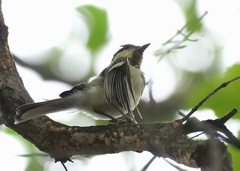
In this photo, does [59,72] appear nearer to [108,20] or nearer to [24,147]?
[108,20]

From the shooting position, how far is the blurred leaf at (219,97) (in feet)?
3.14

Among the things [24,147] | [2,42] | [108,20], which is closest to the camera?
[2,42]

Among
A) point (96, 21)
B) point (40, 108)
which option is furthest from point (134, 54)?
point (40, 108)

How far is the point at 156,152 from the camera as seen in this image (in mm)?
1122

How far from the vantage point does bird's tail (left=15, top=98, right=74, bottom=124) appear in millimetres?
1438

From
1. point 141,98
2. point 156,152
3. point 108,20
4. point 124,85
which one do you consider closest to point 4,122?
point 124,85

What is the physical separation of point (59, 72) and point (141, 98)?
572 mm

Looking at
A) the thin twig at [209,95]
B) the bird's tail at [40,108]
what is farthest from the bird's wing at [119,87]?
the thin twig at [209,95]

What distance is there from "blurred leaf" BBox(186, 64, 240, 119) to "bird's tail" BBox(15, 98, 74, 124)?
0.63 metres

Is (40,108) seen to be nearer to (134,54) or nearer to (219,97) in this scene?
(219,97)

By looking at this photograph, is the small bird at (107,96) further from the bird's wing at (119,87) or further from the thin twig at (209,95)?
the thin twig at (209,95)

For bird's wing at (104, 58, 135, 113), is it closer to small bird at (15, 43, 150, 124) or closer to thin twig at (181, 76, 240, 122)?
small bird at (15, 43, 150, 124)

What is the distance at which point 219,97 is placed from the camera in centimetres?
99

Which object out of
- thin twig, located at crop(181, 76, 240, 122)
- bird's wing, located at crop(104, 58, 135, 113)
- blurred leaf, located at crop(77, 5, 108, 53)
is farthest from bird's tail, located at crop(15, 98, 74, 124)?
thin twig, located at crop(181, 76, 240, 122)
